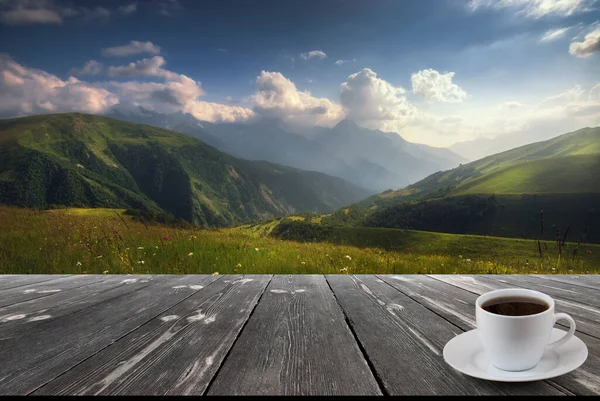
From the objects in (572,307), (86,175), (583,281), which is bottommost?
(583,281)

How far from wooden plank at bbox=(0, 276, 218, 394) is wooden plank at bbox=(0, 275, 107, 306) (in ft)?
2.12

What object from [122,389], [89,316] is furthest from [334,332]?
[89,316]

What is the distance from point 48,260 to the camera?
5.44m

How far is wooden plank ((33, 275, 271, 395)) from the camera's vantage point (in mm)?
878

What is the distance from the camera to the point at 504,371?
942mm

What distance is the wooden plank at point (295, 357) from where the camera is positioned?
0.85 metres

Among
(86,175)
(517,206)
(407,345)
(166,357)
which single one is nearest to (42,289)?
(166,357)

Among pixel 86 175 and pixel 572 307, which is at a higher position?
pixel 86 175

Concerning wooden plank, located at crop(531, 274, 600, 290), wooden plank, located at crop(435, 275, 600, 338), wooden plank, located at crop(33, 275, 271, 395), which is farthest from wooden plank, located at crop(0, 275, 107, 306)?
wooden plank, located at crop(531, 274, 600, 290)

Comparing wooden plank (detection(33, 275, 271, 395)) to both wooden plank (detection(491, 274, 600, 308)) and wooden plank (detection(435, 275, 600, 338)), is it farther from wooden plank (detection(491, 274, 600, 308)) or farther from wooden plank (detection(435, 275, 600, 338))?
wooden plank (detection(491, 274, 600, 308))

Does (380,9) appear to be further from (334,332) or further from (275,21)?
(334,332)

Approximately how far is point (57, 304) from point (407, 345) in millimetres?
1985

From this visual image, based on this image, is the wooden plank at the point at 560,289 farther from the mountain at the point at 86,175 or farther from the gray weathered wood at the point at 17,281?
the mountain at the point at 86,175

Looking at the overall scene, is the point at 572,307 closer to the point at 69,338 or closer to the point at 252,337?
the point at 252,337
